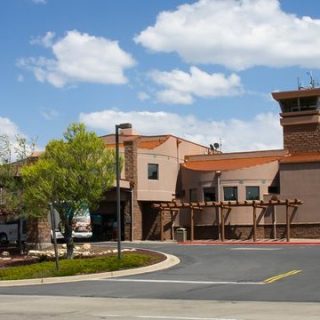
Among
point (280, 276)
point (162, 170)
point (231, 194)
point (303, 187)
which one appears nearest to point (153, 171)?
point (162, 170)

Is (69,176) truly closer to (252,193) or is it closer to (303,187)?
(252,193)

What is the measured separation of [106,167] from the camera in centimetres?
3008

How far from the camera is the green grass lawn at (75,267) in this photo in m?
23.6

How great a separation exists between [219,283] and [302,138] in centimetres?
3422

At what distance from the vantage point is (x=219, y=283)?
782 inches

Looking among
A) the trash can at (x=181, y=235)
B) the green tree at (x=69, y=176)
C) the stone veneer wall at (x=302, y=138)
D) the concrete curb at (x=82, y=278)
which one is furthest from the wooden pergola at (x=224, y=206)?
the concrete curb at (x=82, y=278)

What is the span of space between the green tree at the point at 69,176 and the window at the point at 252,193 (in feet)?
66.1

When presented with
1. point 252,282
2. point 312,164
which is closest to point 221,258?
point 252,282

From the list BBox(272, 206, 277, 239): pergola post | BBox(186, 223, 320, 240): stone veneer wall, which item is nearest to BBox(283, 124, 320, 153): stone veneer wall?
BBox(272, 206, 277, 239): pergola post

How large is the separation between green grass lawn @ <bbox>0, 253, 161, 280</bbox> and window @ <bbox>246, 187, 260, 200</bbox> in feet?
74.2

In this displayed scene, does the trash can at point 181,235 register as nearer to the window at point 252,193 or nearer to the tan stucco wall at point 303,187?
the window at point 252,193

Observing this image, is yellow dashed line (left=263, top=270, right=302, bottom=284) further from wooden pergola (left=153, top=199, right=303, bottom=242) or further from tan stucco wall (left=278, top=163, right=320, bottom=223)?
tan stucco wall (left=278, top=163, right=320, bottom=223)

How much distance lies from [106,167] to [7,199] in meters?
7.35

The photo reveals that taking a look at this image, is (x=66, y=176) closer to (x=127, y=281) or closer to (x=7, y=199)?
(x=7, y=199)
